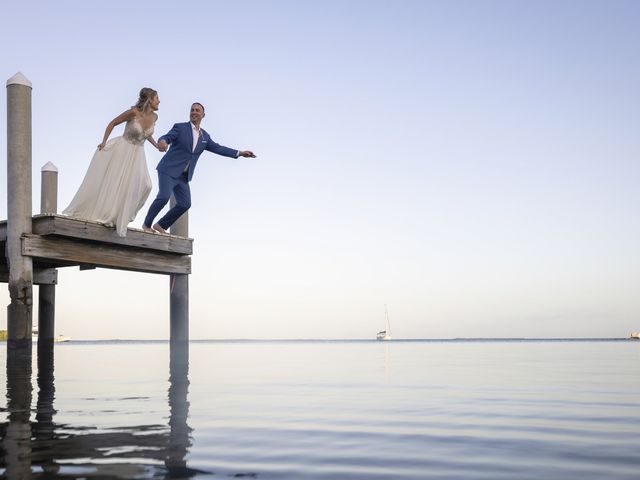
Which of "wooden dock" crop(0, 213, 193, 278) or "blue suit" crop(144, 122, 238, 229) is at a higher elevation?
"blue suit" crop(144, 122, 238, 229)

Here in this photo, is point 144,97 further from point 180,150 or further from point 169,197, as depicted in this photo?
point 169,197

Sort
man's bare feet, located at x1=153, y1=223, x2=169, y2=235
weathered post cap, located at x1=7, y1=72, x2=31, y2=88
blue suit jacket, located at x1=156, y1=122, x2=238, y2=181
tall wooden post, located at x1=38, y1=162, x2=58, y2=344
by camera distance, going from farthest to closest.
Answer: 1. tall wooden post, located at x1=38, y1=162, x2=58, y2=344
2. man's bare feet, located at x1=153, y1=223, x2=169, y2=235
3. blue suit jacket, located at x1=156, y1=122, x2=238, y2=181
4. weathered post cap, located at x1=7, y1=72, x2=31, y2=88

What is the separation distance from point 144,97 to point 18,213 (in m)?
3.03

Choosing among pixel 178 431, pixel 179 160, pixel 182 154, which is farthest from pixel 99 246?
pixel 178 431

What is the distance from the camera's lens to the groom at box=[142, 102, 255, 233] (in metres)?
12.7

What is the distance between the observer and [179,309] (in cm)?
1515

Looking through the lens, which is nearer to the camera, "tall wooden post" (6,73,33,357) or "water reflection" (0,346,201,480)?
"water reflection" (0,346,201,480)

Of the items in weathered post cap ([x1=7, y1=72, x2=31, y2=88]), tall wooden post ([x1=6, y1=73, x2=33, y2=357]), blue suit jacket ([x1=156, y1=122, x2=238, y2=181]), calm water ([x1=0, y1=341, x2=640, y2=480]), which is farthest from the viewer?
blue suit jacket ([x1=156, y1=122, x2=238, y2=181])

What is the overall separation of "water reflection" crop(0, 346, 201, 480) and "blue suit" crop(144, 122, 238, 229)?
6.19 meters

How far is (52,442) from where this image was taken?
4.84 m

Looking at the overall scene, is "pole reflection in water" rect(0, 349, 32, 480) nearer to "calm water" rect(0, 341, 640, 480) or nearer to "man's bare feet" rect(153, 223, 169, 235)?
"calm water" rect(0, 341, 640, 480)

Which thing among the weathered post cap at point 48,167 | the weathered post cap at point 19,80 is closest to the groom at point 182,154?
the weathered post cap at point 19,80

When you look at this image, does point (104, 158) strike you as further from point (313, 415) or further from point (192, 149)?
point (313, 415)

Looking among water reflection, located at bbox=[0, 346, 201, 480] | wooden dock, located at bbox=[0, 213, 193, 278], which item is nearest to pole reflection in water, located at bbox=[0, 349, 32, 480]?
water reflection, located at bbox=[0, 346, 201, 480]
